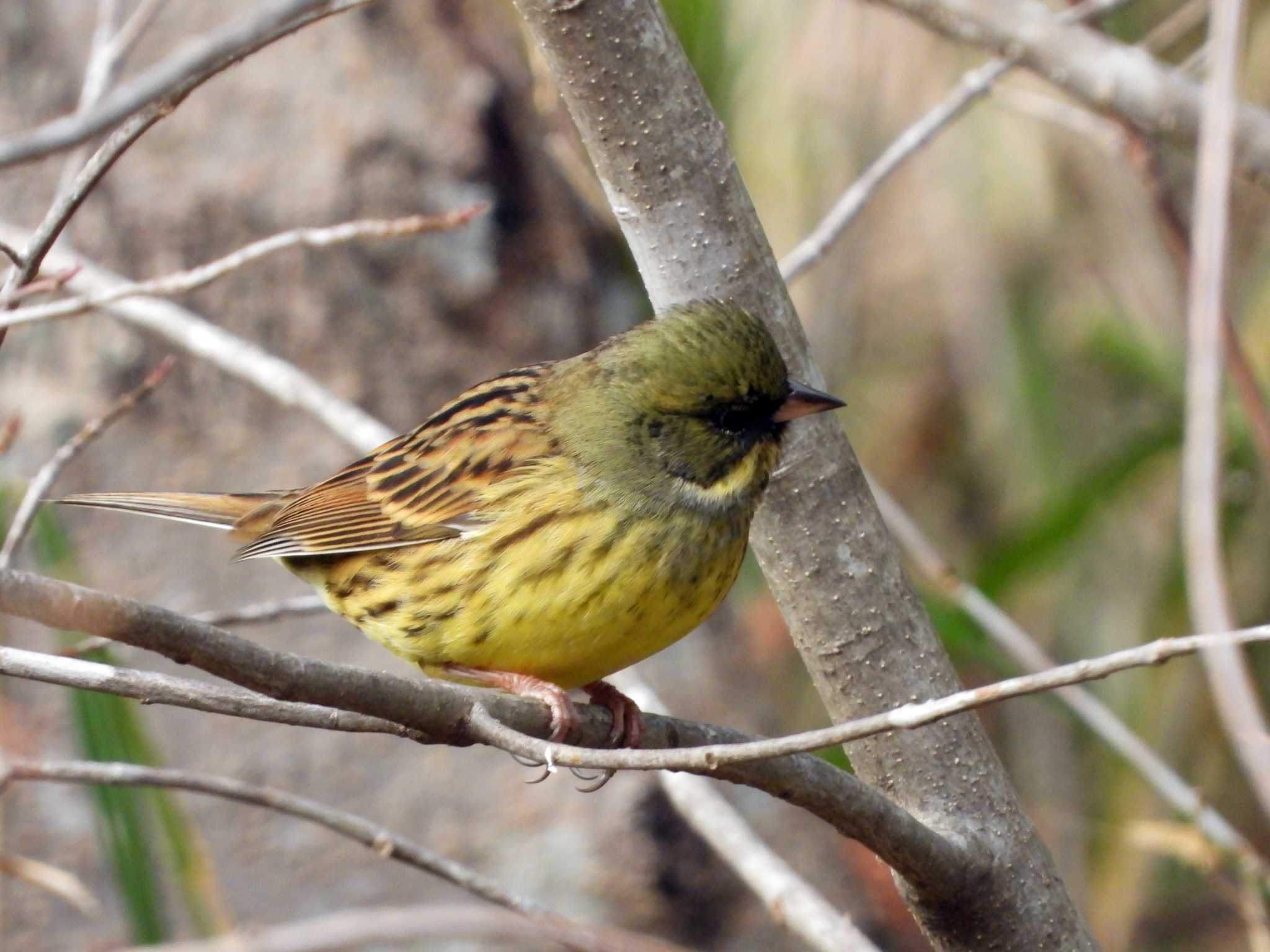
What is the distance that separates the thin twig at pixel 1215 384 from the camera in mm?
1009

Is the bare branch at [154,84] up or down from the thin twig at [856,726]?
up

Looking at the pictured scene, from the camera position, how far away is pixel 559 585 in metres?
2.52

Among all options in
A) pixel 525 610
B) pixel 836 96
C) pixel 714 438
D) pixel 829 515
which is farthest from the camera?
pixel 836 96

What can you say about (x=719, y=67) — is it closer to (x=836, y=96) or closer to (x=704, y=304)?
(x=836, y=96)

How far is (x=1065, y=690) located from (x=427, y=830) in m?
1.94

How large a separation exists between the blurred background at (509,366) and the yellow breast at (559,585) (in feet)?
3.68

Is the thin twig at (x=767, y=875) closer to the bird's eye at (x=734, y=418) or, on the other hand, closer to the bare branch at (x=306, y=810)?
the bare branch at (x=306, y=810)

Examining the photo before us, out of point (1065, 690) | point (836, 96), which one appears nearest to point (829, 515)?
point (1065, 690)

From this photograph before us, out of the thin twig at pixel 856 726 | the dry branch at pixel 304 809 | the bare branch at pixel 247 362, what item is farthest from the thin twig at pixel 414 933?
the bare branch at pixel 247 362

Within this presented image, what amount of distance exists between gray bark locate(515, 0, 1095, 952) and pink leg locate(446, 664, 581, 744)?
37cm

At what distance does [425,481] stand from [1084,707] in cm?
140

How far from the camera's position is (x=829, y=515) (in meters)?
2.24

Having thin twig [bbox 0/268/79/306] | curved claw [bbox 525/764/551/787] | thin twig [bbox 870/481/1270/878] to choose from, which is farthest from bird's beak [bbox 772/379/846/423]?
thin twig [bbox 0/268/79/306]

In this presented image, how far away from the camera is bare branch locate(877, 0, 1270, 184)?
200 centimetres
